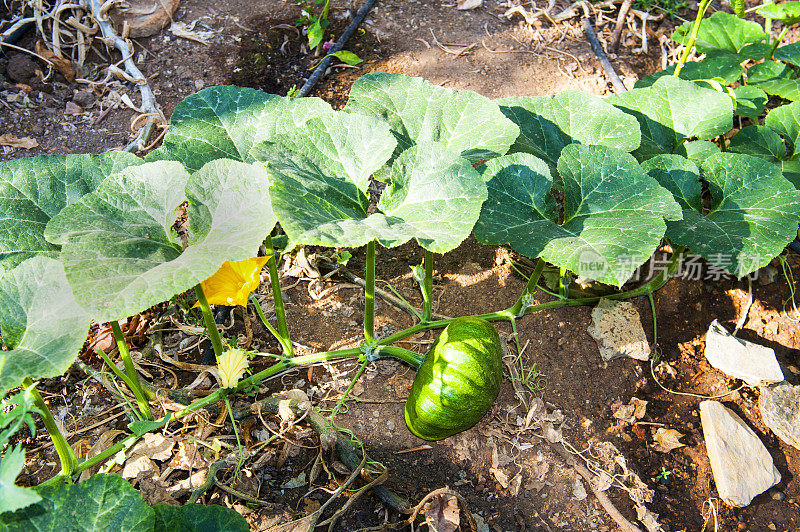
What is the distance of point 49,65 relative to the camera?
10.8ft

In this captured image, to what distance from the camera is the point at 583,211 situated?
2.07m

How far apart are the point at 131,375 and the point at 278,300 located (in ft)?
1.63

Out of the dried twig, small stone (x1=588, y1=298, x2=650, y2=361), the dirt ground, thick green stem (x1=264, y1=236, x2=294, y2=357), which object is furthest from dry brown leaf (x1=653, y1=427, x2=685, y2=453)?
the dried twig

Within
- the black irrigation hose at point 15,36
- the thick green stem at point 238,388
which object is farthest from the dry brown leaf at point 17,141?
the thick green stem at point 238,388

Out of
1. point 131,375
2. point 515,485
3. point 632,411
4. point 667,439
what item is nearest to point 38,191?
point 131,375

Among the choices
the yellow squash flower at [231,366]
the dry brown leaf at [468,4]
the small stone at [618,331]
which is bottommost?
the small stone at [618,331]

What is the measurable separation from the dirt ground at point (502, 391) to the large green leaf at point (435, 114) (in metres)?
0.61

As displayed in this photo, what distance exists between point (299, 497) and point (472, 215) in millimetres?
1016

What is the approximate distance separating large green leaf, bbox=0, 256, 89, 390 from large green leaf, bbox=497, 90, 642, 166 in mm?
1661

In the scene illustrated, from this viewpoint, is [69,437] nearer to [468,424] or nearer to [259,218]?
[259,218]

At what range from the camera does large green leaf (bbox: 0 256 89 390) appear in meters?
1.44

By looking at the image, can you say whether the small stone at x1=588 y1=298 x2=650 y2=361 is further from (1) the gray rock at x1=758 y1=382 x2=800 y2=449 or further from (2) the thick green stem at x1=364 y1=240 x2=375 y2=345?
(2) the thick green stem at x1=364 y1=240 x2=375 y2=345

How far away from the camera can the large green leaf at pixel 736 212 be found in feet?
7.11

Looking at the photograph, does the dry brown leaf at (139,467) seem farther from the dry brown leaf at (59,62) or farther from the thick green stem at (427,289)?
the dry brown leaf at (59,62)
